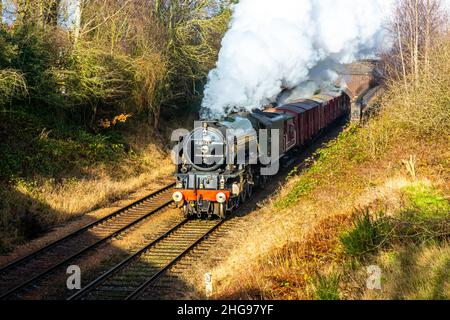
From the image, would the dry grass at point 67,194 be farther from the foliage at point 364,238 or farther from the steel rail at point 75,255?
the foliage at point 364,238

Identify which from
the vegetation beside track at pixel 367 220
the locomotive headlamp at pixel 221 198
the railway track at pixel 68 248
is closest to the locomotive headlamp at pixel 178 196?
the locomotive headlamp at pixel 221 198

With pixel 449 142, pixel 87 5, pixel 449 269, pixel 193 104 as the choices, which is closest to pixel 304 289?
pixel 449 269

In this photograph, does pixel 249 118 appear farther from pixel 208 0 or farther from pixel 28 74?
pixel 208 0

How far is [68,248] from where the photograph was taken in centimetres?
1241

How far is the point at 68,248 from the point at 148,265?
2291 millimetres

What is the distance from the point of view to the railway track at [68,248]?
33.6ft

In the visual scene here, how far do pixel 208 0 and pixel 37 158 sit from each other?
13.0 meters

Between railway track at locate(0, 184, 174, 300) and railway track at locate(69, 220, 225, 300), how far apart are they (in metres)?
1.23

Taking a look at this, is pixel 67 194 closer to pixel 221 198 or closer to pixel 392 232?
pixel 221 198

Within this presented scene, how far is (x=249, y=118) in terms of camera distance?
52.4 feet

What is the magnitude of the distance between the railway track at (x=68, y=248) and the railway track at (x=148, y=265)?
1.23 meters

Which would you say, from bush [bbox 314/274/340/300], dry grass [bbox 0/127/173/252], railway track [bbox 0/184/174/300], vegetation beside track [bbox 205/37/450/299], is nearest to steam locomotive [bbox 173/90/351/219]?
vegetation beside track [bbox 205/37/450/299]

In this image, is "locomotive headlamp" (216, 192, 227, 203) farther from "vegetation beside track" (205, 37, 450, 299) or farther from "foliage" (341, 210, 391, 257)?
"foliage" (341, 210, 391, 257)

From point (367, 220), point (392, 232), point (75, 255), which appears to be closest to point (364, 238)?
point (367, 220)
